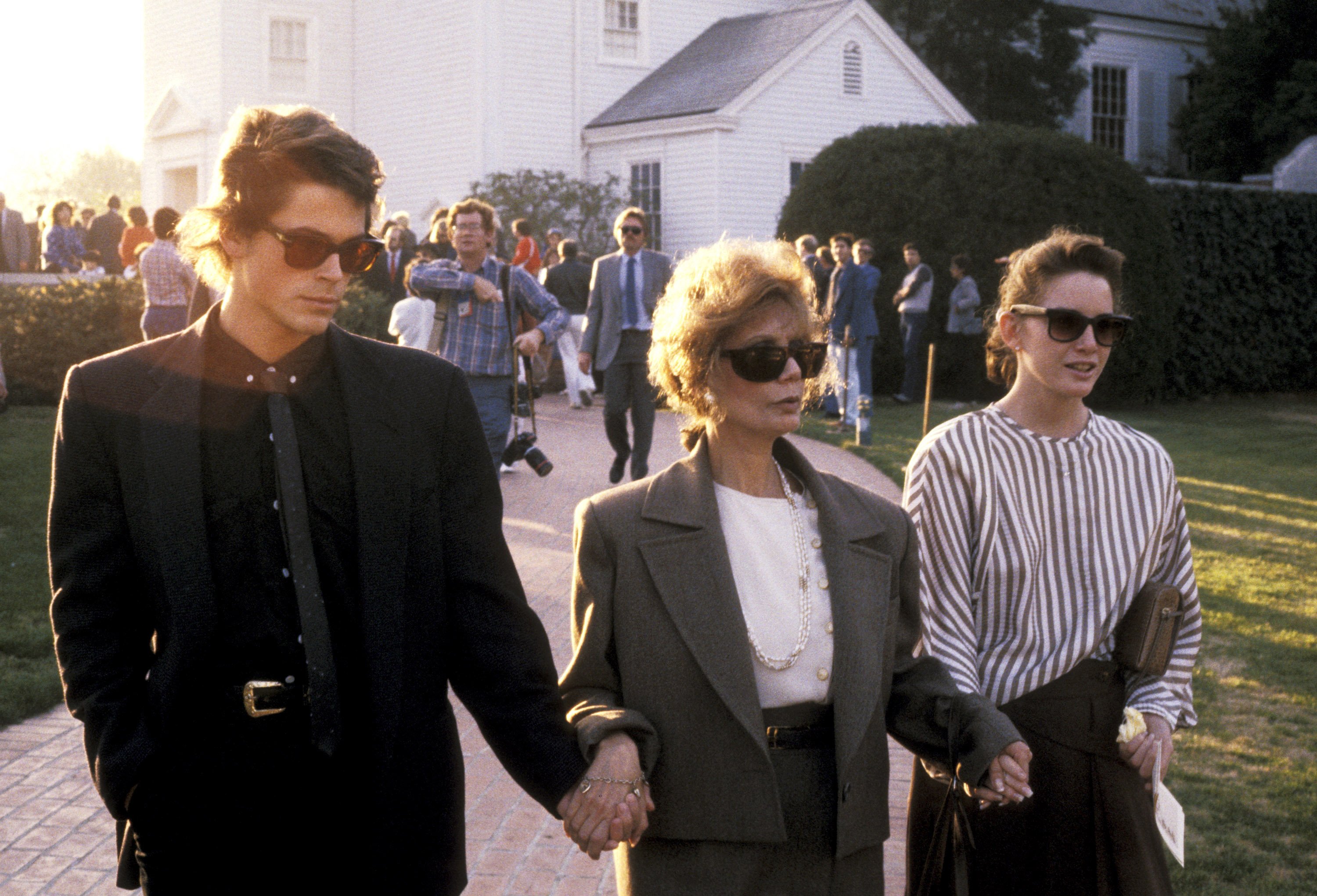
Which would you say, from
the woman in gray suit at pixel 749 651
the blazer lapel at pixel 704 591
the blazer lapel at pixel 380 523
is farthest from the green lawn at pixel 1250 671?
the blazer lapel at pixel 380 523

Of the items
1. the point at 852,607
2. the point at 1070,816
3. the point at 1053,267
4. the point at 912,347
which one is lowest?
the point at 1070,816

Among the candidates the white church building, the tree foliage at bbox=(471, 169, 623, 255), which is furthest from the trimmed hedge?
Answer: the white church building

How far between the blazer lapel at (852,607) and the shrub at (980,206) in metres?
17.9

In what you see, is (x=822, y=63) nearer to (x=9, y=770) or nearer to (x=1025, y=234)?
(x=1025, y=234)

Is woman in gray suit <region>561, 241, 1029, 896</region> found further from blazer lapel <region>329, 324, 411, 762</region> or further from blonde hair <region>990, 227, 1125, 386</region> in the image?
blonde hair <region>990, 227, 1125, 386</region>

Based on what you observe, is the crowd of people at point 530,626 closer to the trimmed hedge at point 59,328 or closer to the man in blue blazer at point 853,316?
the man in blue blazer at point 853,316

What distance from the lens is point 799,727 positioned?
2637mm

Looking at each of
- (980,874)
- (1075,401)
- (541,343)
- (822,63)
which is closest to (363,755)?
(980,874)

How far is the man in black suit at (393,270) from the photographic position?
17078 mm

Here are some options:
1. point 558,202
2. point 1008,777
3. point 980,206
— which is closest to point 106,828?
point 1008,777

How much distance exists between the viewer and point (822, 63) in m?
26.8

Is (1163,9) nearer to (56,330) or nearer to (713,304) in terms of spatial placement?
(56,330)

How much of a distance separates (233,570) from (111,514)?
0.24 metres

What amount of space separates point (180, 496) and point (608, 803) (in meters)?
0.90
